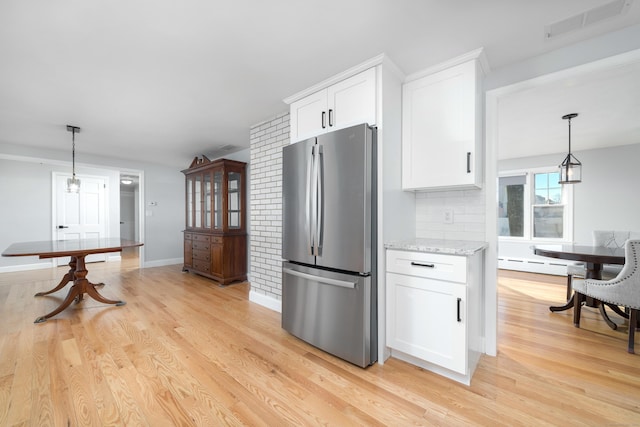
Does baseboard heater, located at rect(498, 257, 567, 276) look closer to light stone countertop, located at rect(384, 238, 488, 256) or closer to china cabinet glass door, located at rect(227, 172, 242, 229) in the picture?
light stone countertop, located at rect(384, 238, 488, 256)

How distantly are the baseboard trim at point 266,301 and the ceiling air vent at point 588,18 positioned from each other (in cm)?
335

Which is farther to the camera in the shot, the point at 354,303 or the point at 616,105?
the point at 616,105

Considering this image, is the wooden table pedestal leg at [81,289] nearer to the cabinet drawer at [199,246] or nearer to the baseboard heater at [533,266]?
the cabinet drawer at [199,246]

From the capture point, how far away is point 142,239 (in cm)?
581

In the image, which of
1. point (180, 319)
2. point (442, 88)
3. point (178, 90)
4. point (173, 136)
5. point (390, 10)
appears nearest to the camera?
point (390, 10)

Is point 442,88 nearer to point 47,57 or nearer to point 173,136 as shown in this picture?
point 47,57

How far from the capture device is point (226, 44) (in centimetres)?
195

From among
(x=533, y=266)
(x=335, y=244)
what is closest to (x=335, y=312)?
(x=335, y=244)

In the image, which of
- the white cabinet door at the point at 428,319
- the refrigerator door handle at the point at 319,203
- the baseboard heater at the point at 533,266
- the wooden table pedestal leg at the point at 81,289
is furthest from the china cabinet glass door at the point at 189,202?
the baseboard heater at the point at 533,266

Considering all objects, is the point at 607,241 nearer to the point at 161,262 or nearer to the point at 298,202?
the point at 298,202

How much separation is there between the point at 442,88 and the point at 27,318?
4718 mm

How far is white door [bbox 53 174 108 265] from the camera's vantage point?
5.75 metres

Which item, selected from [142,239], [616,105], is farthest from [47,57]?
[616,105]

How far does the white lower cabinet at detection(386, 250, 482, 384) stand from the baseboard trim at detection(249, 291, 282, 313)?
150cm
